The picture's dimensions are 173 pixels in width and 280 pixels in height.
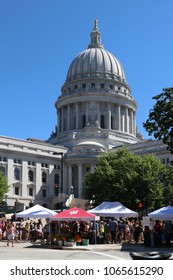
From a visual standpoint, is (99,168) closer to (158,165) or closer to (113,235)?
(158,165)

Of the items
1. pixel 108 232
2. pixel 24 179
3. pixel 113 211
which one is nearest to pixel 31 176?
pixel 24 179

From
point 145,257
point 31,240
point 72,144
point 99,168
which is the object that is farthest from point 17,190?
point 145,257

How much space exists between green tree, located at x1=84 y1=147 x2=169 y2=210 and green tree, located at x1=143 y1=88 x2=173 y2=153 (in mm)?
16035

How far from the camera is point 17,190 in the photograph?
88.9m

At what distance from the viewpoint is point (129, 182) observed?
5275 centimetres

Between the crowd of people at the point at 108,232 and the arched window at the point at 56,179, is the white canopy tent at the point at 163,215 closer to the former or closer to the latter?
the crowd of people at the point at 108,232

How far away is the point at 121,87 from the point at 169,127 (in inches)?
3542

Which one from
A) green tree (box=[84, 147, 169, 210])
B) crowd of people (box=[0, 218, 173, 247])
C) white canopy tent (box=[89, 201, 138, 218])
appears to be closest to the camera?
crowd of people (box=[0, 218, 173, 247])

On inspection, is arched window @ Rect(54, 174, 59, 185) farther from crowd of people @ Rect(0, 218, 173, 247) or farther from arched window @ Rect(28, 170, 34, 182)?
crowd of people @ Rect(0, 218, 173, 247)

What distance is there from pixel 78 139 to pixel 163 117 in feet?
239

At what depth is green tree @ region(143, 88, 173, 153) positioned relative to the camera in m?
31.8

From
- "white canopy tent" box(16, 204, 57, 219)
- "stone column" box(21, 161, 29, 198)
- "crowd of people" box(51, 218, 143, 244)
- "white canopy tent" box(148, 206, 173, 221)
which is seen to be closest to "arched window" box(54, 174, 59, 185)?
"stone column" box(21, 161, 29, 198)

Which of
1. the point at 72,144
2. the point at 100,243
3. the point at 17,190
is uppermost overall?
the point at 72,144

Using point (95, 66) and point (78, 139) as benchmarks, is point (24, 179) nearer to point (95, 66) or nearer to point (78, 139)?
point (78, 139)
